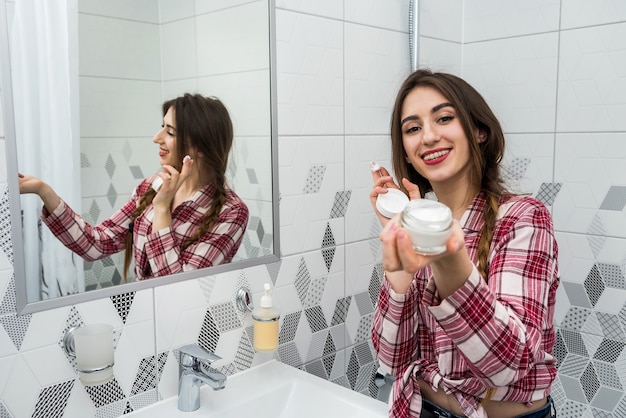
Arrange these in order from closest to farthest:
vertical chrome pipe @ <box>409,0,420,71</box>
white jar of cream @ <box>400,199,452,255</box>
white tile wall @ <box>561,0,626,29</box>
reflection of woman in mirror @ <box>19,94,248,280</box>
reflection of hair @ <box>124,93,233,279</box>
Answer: white jar of cream @ <box>400,199,452,255</box>
reflection of woman in mirror @ <box>19,94,248,280</box>
reflection of hair @ <box>124,93,233,279</box>
white tile wall @ <box>561,0,626,29</box>
vertical chrome pipe @ <box>409,0,420,71</box>

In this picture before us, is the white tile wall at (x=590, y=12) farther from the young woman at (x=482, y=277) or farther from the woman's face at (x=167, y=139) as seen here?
the woman's face at (x=167, y=139)

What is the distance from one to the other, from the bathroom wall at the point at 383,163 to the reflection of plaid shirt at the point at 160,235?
59mm

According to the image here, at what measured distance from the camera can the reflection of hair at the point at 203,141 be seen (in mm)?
1329

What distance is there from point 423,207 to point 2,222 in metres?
0.77

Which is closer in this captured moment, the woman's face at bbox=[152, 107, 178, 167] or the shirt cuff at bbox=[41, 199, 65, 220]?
the shirt cuff at bbox=[41, 199, 65, 220]

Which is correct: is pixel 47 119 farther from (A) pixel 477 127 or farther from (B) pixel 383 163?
(B) pixel 383 163

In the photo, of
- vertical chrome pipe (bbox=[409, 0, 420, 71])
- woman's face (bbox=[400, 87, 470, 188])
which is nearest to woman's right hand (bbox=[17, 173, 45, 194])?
woman's face (bbox=[400, 87, 470, 188])

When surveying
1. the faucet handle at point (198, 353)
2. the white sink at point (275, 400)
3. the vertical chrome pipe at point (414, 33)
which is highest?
the vertical chrome pipe at point (414, 33)

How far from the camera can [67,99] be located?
1.16m

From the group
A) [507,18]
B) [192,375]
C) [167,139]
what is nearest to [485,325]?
[192,375]

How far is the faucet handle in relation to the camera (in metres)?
1.28

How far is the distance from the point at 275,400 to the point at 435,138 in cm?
73

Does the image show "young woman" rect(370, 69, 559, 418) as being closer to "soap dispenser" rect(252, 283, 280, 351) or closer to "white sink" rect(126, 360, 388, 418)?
"white sink" rect(126, 360, 388, 418)

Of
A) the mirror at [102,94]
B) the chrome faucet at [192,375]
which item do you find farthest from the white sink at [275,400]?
the mirror at [102,94]
